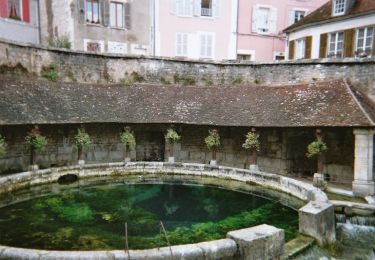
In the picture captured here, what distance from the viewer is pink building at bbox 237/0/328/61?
2086cm

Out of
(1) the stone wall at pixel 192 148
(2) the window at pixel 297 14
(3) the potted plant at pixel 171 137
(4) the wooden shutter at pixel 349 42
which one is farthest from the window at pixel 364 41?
(3) the potted plant at pixel 171 137

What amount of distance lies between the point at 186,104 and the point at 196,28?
6.64 metres

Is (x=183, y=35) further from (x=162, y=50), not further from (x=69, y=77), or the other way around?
(x=69, y=77)

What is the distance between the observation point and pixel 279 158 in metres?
14.4

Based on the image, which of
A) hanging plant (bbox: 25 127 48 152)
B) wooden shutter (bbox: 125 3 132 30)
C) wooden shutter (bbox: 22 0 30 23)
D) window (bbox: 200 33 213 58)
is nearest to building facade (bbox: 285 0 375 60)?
window (bbox: 200 33 213 58)

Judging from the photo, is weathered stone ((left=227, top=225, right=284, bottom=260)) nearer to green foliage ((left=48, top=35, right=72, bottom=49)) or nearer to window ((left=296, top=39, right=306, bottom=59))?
window ((left=296, top=39, right=306, bottom=59))

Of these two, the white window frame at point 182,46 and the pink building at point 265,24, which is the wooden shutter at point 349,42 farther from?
the white window frame at point 182,46

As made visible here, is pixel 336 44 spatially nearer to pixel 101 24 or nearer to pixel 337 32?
pixel 337 32

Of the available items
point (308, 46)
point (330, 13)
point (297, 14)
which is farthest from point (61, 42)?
point (297, 14)

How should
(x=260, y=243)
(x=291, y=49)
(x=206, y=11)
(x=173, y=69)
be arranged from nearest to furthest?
(x=260, y=243) → (x=173, y=69) → (x=291, y=49) → (x=206, y=11)

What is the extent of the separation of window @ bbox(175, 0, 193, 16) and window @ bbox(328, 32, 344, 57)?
7.63 m

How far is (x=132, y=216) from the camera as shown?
30.1 feet

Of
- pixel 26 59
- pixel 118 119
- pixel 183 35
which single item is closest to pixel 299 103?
pixel 118 119

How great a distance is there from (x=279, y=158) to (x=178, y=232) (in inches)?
302
